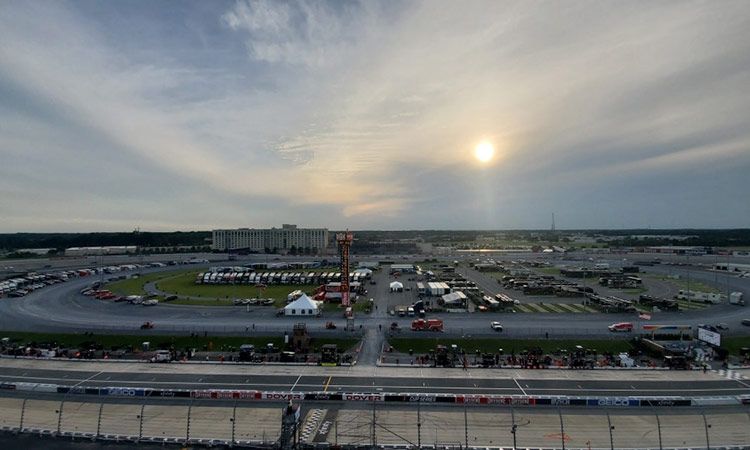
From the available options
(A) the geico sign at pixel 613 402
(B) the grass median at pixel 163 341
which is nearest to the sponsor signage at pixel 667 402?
(A) the geico sign at pixel 613 402

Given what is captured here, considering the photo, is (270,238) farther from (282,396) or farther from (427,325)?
(282,396)

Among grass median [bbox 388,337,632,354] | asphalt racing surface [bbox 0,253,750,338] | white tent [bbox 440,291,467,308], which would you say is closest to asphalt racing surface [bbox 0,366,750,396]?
grass median [bbox 388,337,632,354]

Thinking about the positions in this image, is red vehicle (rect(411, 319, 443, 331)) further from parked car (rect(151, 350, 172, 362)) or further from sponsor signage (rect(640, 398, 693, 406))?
parked car (rect(151, 350, 172, 362))

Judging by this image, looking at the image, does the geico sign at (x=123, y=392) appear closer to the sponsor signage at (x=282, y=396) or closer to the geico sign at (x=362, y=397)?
the sponsor signage at (x=282, y=396)

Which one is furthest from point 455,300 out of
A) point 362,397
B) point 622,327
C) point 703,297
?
point 703,297

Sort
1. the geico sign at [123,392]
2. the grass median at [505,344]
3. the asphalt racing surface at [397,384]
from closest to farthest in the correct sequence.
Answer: the geico sign at [123,392], the asphalt racing surface at [397,384], the grass median at [505,344]

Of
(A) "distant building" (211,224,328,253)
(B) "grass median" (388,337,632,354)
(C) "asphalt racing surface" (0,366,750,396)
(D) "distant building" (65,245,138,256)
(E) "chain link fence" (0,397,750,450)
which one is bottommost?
(C) "asphalt racing surface" (0,366,750,396)
